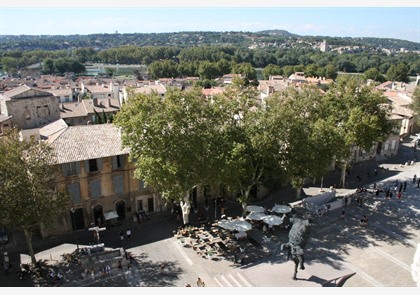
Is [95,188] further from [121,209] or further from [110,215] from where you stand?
[121,209]

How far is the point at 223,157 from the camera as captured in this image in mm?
32000

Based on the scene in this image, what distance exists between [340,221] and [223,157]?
13576 mm

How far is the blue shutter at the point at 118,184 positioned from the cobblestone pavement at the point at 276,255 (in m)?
3.32

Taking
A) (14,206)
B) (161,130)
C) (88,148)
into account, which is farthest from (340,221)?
(14,206)

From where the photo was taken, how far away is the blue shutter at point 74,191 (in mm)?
33219

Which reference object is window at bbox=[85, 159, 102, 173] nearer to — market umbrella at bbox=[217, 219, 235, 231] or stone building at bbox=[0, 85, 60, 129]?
market umbrella at bbox=[217, 219, 235, 231]

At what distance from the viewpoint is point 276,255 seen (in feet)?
98.0

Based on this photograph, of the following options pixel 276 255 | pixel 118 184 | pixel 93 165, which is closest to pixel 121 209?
pixel 118 184

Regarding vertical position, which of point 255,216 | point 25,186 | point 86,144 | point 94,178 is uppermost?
point 86,144

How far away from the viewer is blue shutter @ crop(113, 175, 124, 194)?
3522 cm

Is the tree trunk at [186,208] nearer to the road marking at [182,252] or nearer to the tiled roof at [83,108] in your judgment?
the road marking at [182,252]

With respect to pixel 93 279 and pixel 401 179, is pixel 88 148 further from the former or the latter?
pixel 401 179

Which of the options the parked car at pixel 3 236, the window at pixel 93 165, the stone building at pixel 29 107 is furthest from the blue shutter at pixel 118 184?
the stone building at pixel 29 107

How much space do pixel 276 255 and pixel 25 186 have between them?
19411mm
